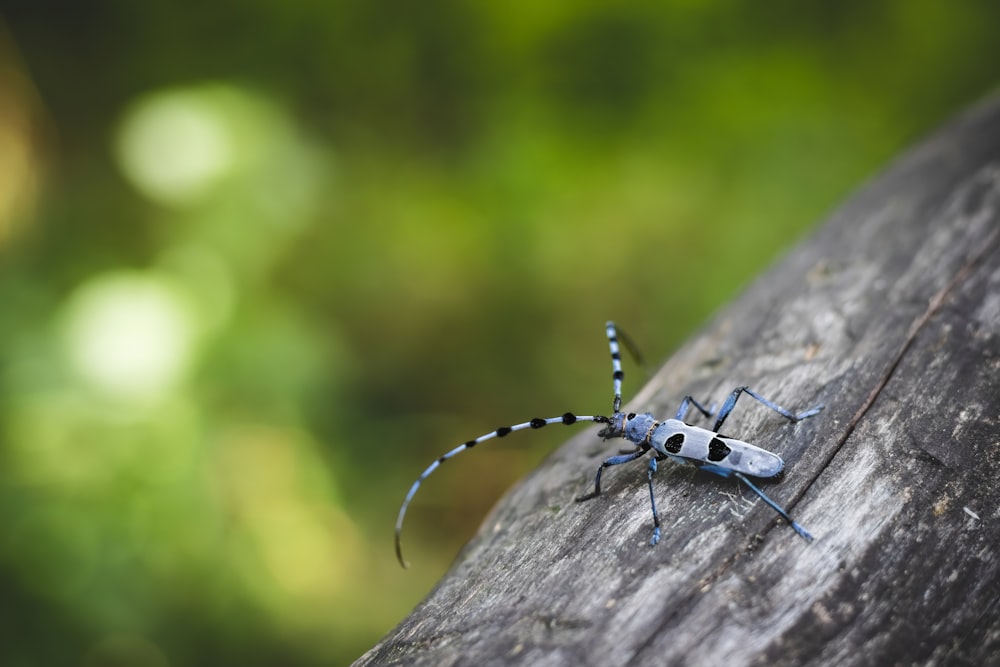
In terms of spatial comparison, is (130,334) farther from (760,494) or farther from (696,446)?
(760,494)

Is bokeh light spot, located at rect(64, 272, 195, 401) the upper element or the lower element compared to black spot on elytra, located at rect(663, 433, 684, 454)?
upper

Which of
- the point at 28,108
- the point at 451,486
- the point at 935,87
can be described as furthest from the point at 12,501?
the point at 935,87

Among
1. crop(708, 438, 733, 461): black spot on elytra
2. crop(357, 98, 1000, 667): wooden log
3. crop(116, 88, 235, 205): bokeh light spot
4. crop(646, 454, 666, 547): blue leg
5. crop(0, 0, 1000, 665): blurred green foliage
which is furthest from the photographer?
crop(116, 88, 235, 205): bokeh light spot

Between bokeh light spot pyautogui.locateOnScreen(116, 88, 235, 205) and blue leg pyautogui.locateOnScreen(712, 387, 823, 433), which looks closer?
blue leg pyautogui.locateOnScreen(712, 387, 823, 433)

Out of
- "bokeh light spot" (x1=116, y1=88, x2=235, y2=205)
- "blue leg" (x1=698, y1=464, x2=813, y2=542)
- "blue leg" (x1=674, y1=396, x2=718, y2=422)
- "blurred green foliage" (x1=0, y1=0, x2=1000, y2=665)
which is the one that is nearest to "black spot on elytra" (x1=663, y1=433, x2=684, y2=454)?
"blue leg" (x1=698, y1=464, x2=813, y2=542)

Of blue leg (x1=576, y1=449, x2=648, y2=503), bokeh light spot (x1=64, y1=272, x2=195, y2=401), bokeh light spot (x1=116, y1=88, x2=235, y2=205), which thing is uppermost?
bokeh light spot (x1=116, y1=88, x2=235, y2=205)

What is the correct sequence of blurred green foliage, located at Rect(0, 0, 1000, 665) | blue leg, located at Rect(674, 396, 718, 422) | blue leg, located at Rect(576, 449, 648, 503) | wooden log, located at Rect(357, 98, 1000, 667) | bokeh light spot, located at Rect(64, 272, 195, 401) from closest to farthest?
wooden log, located at Rect(357, 98, 1000, 667) < blue leg, located at Rect(576, 449, 648, 503) < blue leg, located at Rect(674, 396, 718, 422) < bokeh light spot, located at Rect(64, 272, 195, 401) < blurred green foliage, located at Rect(0, 0, 1000, 665)

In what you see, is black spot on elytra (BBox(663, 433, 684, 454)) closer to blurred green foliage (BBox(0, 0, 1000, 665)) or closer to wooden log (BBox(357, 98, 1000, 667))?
wooden log (BBox(357, 98, 1000, 667))

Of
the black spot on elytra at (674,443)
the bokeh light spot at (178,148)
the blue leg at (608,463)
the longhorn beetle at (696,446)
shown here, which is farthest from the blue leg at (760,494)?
the bokeh light spot at (178,148)
